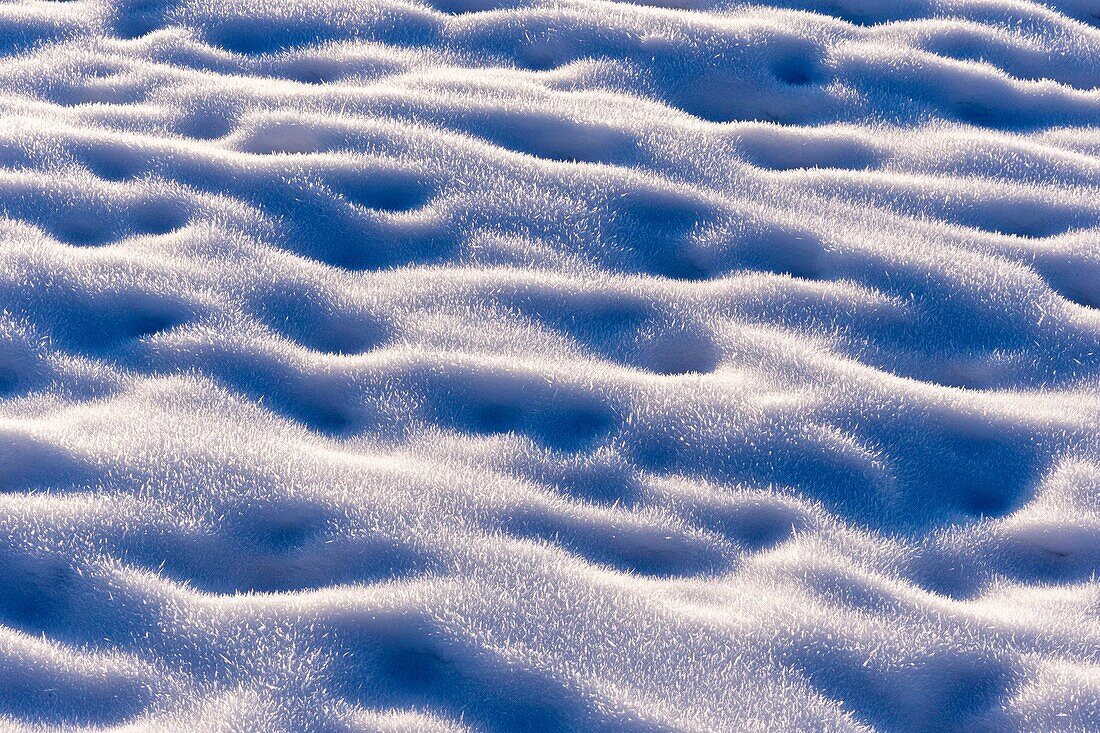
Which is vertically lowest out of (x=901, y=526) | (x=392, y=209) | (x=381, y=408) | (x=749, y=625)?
(x=749, y=625)

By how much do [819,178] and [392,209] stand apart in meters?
0.73

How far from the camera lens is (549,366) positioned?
131 centimetres

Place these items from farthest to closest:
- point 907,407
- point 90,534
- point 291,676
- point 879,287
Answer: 1. point 879,287
2. point 907,407
3. point 90,534
4. point 291,676

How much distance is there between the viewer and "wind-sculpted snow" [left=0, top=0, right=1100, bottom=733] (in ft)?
3.47

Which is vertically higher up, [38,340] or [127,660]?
[38,340]

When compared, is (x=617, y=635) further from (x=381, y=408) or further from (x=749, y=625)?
(x=381, y=408)

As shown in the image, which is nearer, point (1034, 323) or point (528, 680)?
point (528, 680)

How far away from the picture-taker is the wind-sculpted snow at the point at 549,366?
1057mm

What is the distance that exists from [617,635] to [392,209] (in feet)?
2.64

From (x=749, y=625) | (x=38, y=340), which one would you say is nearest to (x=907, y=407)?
(x=749, y=625)

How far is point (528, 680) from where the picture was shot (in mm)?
1035

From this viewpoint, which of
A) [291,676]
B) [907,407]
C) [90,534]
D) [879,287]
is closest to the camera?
[291,676]

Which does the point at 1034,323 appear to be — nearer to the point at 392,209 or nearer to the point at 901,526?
the point at 901,526

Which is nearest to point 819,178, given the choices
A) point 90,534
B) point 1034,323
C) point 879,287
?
point 879,287
